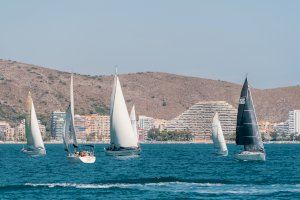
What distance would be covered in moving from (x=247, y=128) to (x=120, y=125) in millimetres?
19312

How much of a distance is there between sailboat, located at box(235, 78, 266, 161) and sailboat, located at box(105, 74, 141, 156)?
57.0 feet

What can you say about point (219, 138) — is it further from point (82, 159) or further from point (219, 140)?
point (82, 159)

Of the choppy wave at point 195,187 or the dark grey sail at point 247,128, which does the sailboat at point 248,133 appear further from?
the choppy wave at point 195,187

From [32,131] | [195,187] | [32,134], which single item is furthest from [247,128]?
[195,187]

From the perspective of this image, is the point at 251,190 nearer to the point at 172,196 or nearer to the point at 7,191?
the point at 172,196

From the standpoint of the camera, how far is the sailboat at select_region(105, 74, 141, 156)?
458 feet

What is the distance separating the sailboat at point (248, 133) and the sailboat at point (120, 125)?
17365 millimetres

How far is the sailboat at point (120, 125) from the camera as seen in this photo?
139750mm

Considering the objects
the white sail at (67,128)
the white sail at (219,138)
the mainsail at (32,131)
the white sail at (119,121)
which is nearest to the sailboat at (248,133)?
the white sail at (119,121)

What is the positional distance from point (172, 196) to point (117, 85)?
68944mm

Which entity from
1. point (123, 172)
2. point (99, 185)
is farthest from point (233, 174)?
point (99, 185)

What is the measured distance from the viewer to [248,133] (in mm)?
131375

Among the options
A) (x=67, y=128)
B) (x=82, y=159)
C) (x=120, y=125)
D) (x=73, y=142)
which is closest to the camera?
(x=82, y=159)

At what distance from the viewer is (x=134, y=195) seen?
74.7 m
